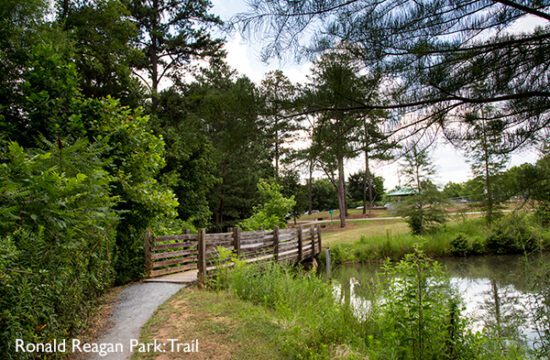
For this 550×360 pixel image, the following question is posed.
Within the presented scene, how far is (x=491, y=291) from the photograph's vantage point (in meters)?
7.99

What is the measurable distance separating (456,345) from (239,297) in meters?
3.34

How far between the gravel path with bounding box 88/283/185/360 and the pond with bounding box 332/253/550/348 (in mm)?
2762

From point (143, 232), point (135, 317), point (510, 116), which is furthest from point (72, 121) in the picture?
point (510, 116)

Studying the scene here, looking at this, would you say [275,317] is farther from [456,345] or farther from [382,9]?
[382,9]

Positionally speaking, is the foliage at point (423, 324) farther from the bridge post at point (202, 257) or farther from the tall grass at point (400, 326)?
the bridge post at point (202, 257)

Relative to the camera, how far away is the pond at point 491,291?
3691 millimetres

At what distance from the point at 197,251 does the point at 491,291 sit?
21.6 ft

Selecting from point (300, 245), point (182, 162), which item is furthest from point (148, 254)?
point (182, 162)

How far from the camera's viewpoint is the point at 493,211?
11.6ft

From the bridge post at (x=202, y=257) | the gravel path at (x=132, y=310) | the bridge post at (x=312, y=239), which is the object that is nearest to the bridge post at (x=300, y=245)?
the bridge post at (x=312, y=239)

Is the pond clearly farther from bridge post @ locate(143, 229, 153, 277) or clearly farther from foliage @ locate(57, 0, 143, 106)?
foliage @ locate(57, 0, 143, 106)

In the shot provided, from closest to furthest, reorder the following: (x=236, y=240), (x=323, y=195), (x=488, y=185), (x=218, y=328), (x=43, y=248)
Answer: (x=43, y=248)
(x=488, y=185)
(x=218, y=328)
(x=236, y=240)
(x=323, y=195)

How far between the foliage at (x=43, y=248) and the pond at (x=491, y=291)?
3309mm

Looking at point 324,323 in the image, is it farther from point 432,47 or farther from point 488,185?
point 432,47
